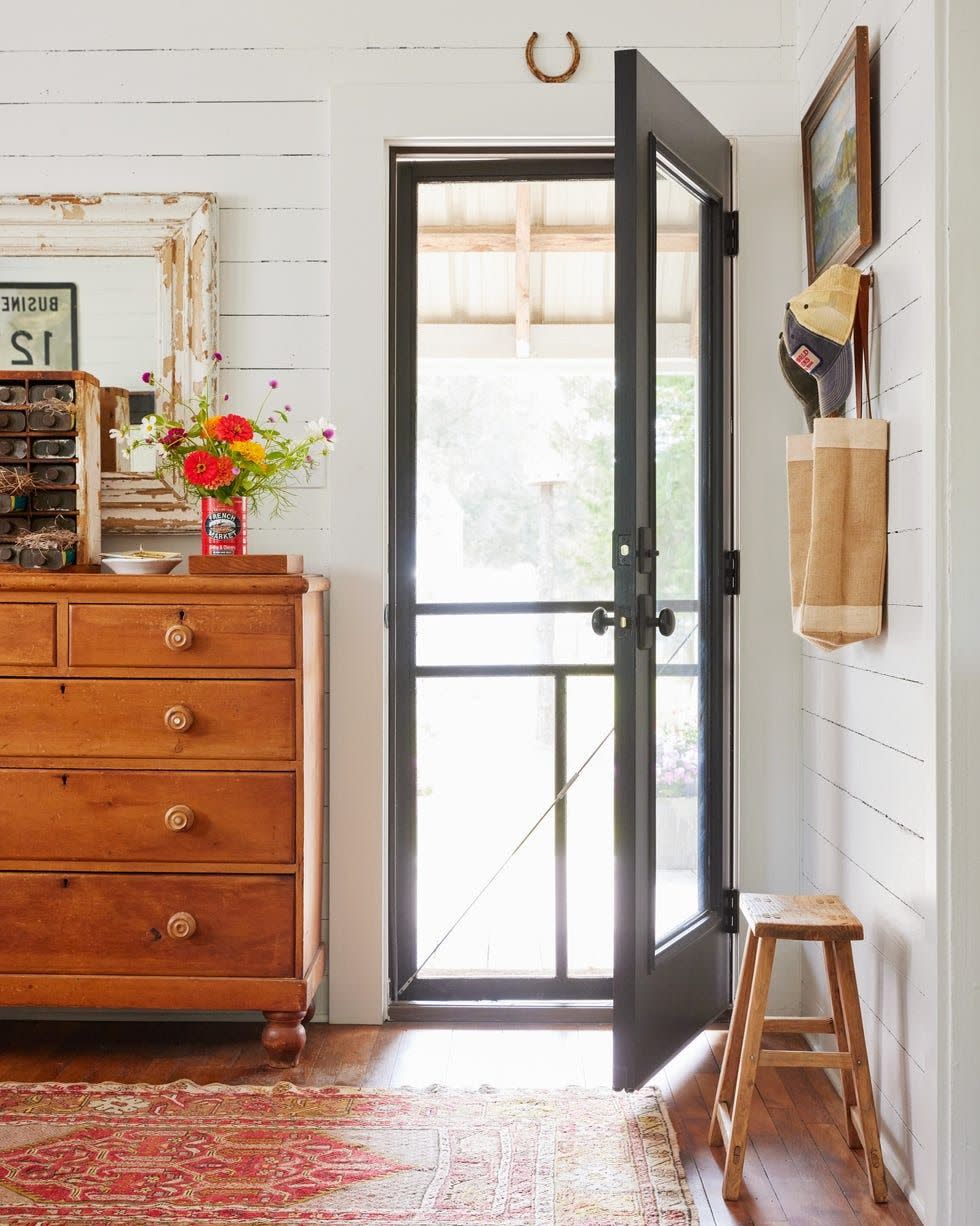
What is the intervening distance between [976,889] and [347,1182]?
119 centimetres

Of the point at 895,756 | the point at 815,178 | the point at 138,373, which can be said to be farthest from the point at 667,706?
the point at 138,373

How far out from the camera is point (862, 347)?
217cm

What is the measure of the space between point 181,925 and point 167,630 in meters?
0.63

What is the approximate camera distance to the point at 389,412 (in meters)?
2.80

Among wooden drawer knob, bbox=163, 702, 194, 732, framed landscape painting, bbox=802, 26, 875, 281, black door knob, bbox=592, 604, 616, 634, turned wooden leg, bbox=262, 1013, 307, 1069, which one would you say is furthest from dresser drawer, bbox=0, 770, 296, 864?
framed landscape painting, bbox=802, 26, 875, 281

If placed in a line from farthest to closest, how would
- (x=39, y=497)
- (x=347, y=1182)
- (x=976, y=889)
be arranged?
(x=39, y=497) < (x=347, y=1182) < (x=976, y=889)

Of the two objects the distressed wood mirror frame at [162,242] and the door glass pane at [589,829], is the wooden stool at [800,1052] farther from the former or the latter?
the distressed wood mirror frame at [162,242]

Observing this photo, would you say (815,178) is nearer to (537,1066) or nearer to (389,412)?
(389,412)

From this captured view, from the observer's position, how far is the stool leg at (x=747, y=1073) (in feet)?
6.34

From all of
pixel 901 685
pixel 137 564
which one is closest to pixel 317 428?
pixel 137 564

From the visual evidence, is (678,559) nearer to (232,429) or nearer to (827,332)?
(827,332)

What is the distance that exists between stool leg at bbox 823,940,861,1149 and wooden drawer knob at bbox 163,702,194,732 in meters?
1.36

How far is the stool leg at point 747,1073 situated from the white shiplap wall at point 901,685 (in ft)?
0.80

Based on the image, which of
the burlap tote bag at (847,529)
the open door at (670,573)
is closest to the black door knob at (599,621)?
the open door at (670,573)
